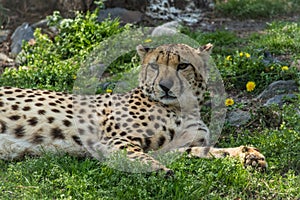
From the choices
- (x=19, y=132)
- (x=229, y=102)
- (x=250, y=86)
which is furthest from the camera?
(x=250, y=86)

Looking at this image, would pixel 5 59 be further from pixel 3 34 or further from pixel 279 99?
pixel 279 99

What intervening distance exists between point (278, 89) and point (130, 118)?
1.92 m

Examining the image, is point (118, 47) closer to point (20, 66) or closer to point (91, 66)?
point (91, 66)

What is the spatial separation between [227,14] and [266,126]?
488 centimetres

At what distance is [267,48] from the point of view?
7.28 meters

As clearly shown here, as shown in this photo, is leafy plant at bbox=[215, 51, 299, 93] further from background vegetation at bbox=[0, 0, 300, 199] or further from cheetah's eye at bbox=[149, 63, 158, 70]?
cheetah's eye at bbox=[149, 63, 158, 70]

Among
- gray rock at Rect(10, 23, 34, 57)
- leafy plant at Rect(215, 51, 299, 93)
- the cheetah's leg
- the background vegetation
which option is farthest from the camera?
gray rock at Rect(10, 23, 34, 57)

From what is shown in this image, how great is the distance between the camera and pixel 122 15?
897 cm

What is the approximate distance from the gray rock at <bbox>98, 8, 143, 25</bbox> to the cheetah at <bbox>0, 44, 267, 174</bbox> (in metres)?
3.82

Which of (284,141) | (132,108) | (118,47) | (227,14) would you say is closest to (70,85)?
(118,47)

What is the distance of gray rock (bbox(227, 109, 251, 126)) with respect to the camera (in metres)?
5.55

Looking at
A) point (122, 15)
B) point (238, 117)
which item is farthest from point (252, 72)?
point (122, 15)

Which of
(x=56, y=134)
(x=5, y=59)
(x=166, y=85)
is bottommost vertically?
(x=5, y=59)

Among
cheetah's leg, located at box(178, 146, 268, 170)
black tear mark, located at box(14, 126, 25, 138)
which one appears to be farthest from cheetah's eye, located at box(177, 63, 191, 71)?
black tear mark, located at box(14, 126, 25, 138)
